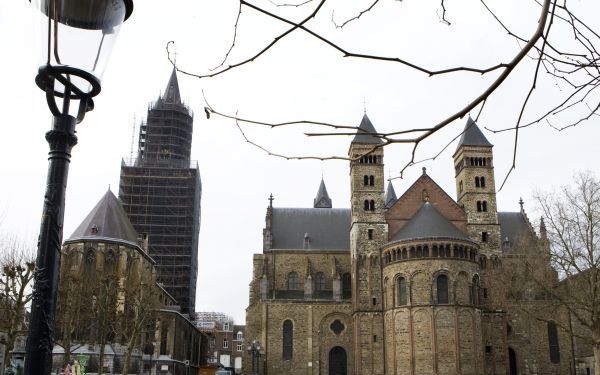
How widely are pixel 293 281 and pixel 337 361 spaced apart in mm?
8567

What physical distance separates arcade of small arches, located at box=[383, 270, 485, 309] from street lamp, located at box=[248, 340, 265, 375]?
10.2m

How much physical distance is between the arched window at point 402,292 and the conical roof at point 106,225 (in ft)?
65.8

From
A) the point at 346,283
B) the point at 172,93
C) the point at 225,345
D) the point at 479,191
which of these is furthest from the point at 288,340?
the point at 225,345

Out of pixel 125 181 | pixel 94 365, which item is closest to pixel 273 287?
pixel 94 365

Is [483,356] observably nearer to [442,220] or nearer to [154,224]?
[442,220]

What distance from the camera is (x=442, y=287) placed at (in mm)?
Answer: 40688

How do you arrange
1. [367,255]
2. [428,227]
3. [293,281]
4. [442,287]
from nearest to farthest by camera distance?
1. [442,287]
2. [428,227]
3. [367,255]
4. [293,281]

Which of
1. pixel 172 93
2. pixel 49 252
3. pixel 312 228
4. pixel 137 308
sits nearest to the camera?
pixel 49 252

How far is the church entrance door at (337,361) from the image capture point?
46125mm

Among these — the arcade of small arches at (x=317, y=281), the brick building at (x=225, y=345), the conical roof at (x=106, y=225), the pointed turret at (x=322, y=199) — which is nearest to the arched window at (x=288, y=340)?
the arcade of small arches at (x=317, y=281)

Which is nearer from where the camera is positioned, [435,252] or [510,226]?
[435,252]

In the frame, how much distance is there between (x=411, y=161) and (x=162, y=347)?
46.9 metres

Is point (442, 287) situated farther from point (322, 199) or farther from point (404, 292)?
point (322, 199)

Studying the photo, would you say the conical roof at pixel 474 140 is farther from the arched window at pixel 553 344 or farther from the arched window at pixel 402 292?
the arched window at pixel 553 344
